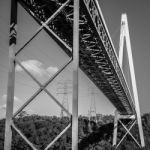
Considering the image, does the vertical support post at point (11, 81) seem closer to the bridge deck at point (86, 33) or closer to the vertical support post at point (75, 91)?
the bridge deck at point (86, 33)

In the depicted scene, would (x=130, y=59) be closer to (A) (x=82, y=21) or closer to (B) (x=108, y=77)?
(B) (x=108, y=77)

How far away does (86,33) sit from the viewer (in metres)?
11.1

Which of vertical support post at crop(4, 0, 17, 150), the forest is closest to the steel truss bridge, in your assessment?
vertical support post at crop(4, 0, 17, 150)

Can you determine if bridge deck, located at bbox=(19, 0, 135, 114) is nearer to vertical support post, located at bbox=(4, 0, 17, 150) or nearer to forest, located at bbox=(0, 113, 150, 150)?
vertical support post, located at bbox=(4, 0, 17, 150)

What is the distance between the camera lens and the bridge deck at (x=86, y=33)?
849 cm

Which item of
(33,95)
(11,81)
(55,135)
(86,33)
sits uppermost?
(86,33)

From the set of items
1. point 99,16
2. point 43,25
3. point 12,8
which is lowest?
point 43,25

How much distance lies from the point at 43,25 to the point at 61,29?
351 centimetres

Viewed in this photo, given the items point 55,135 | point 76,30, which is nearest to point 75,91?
point 76,30

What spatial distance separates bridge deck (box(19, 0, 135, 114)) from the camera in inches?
334

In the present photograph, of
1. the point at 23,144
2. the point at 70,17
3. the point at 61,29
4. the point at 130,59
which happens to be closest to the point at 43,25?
the point at 70,17

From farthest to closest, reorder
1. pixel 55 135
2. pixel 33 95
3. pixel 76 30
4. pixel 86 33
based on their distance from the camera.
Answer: pixel 55 135 < pixel 86 33 < pixel 33 95 < pixel 76 30

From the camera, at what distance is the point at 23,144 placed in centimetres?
3662

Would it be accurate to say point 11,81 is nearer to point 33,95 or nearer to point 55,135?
point 33,95
